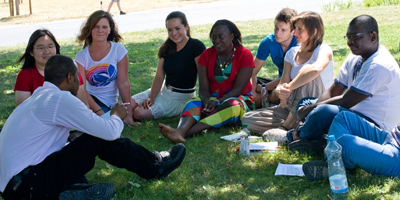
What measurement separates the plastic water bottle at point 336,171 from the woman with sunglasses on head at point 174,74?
2.78 metres

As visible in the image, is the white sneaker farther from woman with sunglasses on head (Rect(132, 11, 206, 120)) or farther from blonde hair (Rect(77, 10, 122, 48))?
blonde hair (Rect(77, 10, 122, 48))

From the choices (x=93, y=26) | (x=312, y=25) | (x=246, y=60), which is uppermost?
(x=312, y=25)

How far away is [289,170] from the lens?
4.63 meters

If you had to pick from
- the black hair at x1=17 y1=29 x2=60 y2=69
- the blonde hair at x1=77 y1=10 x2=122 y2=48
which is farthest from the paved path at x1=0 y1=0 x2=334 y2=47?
the black hair at x1=17 y1=29 x2=60 y2=69

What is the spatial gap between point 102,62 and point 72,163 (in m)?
2.70

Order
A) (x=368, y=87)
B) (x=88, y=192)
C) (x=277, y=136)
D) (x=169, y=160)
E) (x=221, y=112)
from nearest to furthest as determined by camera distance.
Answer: (x=88, y=192)
(x=368, y=87)
(x=169, y=160)
(x=277, y=136)
(x=221, y=112)

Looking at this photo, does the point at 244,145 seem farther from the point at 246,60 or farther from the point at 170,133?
the point at 246,60

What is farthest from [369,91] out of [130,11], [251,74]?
[130,11]

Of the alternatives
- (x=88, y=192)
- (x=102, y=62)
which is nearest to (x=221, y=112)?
(x=102, y=62)

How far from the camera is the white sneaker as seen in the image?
17.4ft

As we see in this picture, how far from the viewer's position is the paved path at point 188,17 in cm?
1633

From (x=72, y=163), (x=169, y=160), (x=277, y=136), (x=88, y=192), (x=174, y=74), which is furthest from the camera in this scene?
(x=174, y=74)

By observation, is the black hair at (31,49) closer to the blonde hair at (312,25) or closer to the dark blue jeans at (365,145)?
the blonde hair at (312,25)

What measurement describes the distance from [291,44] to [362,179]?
2459 mm
